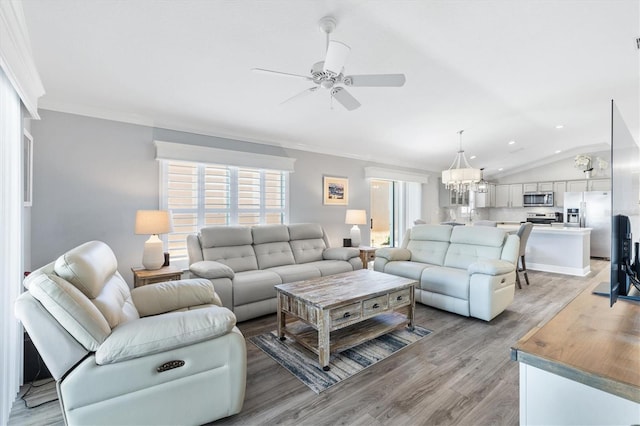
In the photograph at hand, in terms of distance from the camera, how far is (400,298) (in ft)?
9.54

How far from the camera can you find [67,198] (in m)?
3.12

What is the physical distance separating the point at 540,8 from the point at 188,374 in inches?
142

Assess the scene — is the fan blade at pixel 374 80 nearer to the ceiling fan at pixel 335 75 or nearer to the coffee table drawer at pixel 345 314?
the ceiling fan at pixel 335 75

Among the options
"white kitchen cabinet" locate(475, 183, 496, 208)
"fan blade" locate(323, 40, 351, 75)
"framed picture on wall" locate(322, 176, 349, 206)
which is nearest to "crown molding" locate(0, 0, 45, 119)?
"fan blade" locate(323, 40, 351, 75)

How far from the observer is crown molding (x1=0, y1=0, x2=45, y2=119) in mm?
1595

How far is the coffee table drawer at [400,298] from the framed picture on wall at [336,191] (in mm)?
2752

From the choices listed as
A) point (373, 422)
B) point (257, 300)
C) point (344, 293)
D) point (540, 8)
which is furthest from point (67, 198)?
point (540, 8)

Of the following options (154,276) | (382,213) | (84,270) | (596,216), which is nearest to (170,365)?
(84,270)

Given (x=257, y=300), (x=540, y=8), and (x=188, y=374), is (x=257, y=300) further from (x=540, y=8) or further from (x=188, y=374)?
(x=540, y=8)

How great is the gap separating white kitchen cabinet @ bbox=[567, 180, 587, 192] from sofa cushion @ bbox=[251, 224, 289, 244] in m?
8.19

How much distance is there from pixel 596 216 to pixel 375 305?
24.9ft

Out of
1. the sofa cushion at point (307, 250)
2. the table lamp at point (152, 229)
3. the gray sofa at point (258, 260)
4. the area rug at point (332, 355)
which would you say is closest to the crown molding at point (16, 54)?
the table lamp at point (152, 229)

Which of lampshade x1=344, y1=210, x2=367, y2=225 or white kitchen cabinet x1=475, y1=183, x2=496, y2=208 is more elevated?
white kitchen cabinet x1=475, y1=183, x2=496, y2=208

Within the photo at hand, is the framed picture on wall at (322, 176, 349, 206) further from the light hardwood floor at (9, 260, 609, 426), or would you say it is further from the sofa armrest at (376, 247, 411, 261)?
the light hardwood floor at (9, 260, 609, 426)
